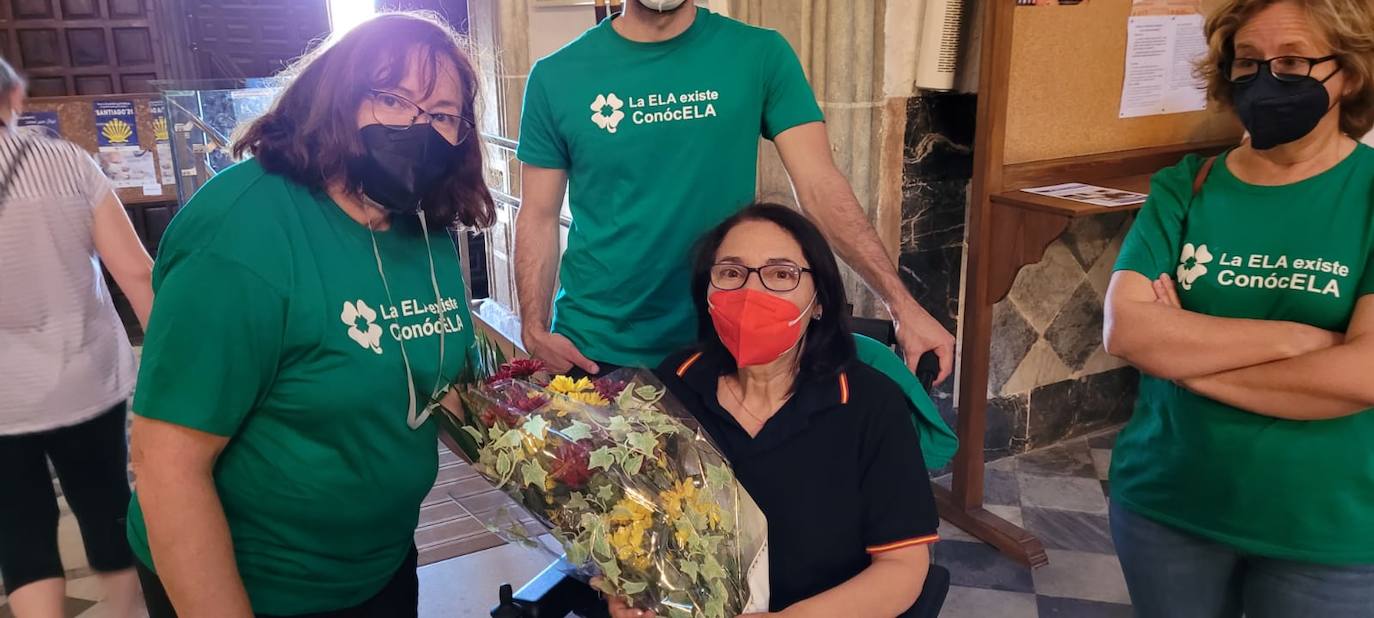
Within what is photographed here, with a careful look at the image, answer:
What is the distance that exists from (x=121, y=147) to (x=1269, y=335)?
659 cm

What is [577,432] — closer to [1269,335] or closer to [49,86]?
[1269,335]

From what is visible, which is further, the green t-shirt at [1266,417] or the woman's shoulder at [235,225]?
the green t-shirt at [1266,417]

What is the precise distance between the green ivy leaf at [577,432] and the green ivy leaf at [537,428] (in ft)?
0.09

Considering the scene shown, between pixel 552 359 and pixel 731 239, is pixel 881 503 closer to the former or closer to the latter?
pixel 731 239

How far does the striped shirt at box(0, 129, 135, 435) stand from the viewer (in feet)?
6.89

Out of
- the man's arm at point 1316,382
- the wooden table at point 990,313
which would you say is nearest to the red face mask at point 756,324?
the man's arm at point 1316,382

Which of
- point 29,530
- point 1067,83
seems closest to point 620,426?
point 29,530

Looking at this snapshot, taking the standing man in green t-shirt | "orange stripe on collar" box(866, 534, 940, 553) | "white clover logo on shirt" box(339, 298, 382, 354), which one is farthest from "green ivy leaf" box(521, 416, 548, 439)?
the standing man in green t-shirt

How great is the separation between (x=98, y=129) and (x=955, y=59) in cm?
552

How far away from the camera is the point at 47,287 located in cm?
215

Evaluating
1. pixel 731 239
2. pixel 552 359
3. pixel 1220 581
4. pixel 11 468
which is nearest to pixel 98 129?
pixel 11 468

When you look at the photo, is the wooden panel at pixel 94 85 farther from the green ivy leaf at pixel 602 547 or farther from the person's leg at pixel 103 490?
the green ivy leaf at pixel 602 547

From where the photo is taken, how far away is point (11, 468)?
2.16 m

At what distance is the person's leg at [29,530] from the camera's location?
2.16 m
